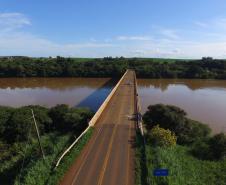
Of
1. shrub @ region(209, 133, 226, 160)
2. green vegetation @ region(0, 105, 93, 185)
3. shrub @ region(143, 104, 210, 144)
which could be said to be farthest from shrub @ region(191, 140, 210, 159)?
green vegetation @ region(0, 105, 93, 185)

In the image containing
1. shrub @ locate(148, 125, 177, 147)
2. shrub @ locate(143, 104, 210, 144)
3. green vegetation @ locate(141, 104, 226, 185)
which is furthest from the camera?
shrub @ locate(143, 104, 210, 144)

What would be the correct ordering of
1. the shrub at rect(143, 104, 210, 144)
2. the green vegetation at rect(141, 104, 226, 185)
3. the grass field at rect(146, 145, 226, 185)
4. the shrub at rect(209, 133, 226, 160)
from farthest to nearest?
the shrub at rect(143, 104, 210, 144)
the shrub at rect(209, 133, 226, 160)
the green vegetation at rect(141, 104, 226, 185)
the grass field at rect(146, 145, 226, 185)

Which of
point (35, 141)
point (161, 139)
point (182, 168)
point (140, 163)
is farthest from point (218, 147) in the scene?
point (35, 141)

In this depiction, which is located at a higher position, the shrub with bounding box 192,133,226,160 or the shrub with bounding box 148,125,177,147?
the shrub with bounding box 148,125,177,147

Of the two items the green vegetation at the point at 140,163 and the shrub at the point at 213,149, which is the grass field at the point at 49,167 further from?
the shrub at the point at 213,149

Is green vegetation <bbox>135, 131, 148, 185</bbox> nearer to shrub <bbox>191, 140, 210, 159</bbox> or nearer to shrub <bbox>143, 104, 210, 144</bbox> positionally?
shrub <bbox>191, 140, 210, 159</bbox>
